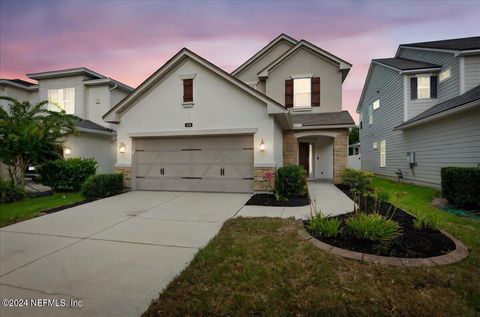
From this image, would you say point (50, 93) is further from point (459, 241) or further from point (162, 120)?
point (459, 241)

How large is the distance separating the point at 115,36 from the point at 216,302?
13.5m

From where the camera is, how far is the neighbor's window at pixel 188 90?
33.7 ft

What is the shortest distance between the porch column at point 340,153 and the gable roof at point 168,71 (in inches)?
187

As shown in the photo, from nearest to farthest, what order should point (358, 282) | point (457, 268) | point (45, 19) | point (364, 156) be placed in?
1. point (358, 282)
2. point (457, 268)
3. point (45, 19)
4. point (364, 156)

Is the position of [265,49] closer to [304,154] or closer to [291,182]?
[304,154]

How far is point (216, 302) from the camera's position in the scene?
2705 mm

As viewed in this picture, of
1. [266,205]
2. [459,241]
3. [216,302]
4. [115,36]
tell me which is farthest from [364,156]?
[216,302]

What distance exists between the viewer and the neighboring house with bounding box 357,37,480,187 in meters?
9.46

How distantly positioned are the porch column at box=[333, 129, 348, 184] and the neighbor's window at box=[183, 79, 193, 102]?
7585 mm

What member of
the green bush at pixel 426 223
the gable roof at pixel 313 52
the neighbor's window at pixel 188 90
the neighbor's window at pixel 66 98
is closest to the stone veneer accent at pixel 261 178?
the neighbor's window at pixel 188 90

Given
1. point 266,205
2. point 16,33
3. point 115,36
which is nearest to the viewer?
point 266,205

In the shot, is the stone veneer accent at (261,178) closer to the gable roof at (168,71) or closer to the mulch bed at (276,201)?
the mulch bed at (276,201)

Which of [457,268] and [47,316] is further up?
[457,268]

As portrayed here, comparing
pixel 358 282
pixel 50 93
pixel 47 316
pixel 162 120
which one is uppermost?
pixel 50 93
